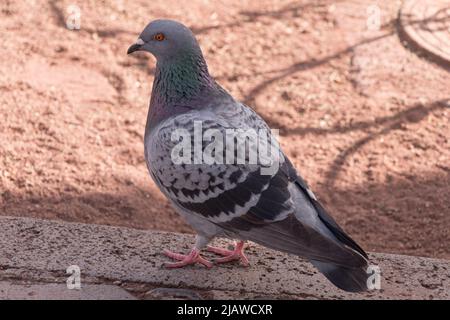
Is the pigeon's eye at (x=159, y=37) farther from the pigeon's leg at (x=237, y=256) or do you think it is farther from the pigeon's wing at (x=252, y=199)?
the pigeon's leg at (x=237, y=256)

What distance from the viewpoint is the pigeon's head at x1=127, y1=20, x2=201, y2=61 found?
3.91 m

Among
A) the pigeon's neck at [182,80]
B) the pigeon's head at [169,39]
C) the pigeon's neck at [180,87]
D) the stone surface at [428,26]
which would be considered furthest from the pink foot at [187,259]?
the stone surface at [428,26]

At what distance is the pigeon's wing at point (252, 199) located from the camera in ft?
11.5

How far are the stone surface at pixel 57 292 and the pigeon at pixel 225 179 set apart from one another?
36cm

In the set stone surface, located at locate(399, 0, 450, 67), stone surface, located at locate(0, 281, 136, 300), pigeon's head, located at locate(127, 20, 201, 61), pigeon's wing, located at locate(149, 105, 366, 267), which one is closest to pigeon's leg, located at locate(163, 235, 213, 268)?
pigeon's wing, located at locate(149, 105, 366, 267)

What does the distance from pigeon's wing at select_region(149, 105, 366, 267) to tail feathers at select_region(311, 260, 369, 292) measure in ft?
0.19

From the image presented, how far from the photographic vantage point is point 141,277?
388 cm

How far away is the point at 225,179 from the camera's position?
3613 mm

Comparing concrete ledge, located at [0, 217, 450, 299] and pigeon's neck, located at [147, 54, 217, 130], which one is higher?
pigeon's neck, located at [147, 54, 217, 130]

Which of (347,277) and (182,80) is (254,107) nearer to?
(182,80)

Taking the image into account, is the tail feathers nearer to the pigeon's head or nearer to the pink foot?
the pink foot

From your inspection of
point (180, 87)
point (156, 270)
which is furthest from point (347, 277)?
point (180, 87)

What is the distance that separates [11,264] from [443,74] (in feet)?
14.9

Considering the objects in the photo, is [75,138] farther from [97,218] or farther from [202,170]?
[202,170]
